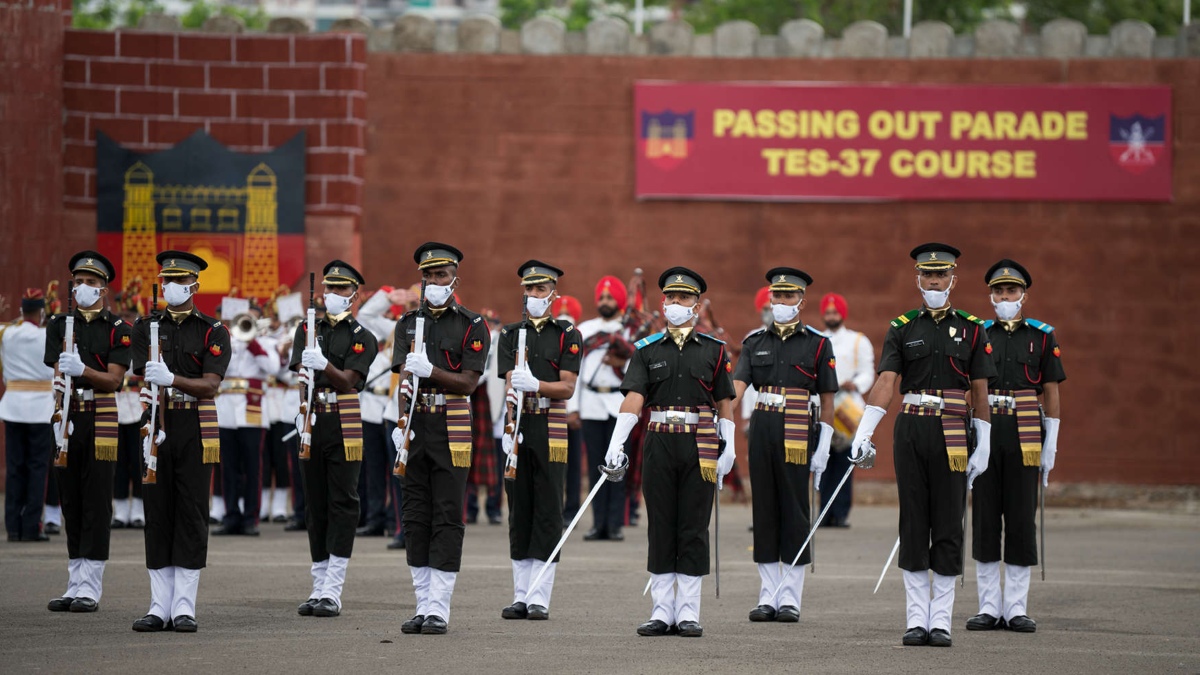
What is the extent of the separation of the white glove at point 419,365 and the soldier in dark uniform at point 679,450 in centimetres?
114

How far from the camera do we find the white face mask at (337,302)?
10.8 meters

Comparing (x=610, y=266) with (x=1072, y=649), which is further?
(x=610, y=266)

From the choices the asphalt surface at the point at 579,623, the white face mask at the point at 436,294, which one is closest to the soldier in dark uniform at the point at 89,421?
the asphalt surface at the point at 579,623

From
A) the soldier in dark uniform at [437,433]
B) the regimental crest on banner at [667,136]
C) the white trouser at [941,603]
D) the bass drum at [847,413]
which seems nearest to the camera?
the white trouser at [941,603]

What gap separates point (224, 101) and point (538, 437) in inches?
410

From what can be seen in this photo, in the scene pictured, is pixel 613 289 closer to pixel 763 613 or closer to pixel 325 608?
pixel 763 613

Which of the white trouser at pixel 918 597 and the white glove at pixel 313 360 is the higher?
the white glove at pixel 313 360

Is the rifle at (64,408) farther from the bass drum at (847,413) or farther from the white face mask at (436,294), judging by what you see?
the bass drum at (847,413)

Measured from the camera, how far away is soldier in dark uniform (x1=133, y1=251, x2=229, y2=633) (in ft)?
32.3

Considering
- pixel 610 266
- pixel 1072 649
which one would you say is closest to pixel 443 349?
pixel 1072 649

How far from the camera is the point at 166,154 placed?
1962 centimetres

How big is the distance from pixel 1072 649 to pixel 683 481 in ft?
7.99

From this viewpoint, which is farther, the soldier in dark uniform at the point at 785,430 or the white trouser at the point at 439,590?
the soldier in dark uniform at the point at 785,430

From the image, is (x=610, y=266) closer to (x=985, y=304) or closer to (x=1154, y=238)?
(x=985, y=304)
